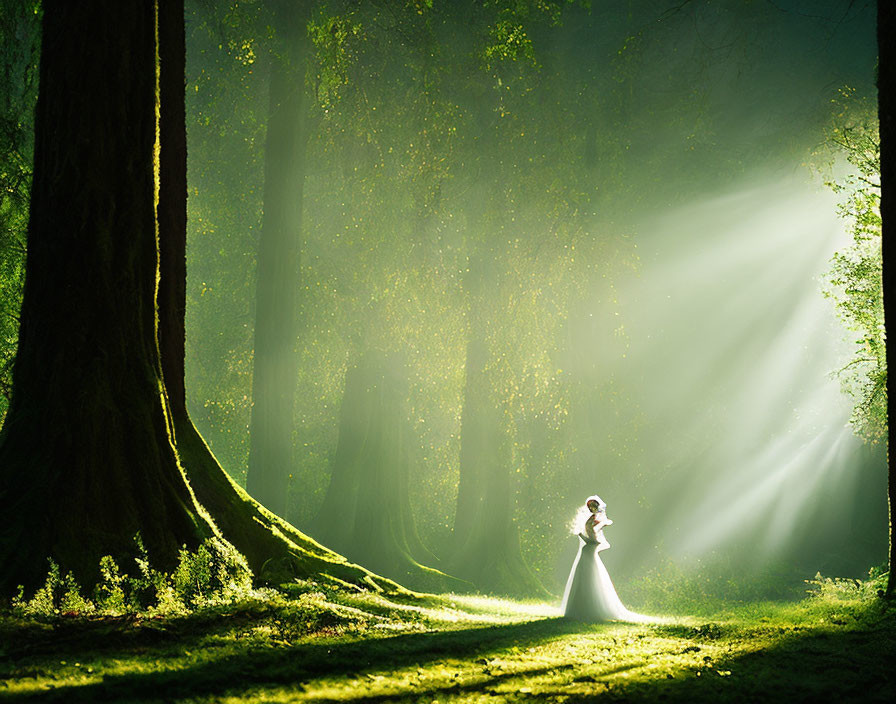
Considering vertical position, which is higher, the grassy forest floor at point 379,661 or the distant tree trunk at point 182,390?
the distant tree trunk at point 182,390

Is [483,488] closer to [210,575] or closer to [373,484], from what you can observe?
[373,484]

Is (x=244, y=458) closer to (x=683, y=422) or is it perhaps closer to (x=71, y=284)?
(x=683, y=422)

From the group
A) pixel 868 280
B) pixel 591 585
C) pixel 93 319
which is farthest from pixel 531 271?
pixel 93 319

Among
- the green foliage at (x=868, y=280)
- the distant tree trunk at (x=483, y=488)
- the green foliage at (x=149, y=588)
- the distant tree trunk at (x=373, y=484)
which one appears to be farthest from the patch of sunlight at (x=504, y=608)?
the green foliage at (x=868, y=280)

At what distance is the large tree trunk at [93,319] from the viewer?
5289mm

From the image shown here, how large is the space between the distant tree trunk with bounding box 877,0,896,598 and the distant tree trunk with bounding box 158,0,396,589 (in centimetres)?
436

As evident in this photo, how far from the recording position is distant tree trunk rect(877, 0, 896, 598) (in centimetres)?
654

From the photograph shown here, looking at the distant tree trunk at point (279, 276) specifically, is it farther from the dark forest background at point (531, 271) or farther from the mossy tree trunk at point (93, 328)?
the mossy tree trunk at point (93, 328)

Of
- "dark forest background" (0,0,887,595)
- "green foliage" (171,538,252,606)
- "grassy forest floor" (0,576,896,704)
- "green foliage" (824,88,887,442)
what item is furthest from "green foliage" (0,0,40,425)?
"green foliage" (824,88,887,442)

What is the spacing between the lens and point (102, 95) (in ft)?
18.4

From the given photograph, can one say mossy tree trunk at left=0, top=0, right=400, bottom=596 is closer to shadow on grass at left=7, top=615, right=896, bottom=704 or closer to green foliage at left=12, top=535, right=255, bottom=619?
green foliage at left=12, top=535, right=255, bottom=619

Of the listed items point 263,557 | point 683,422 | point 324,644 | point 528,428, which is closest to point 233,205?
point 528,428

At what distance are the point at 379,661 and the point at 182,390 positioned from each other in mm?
3169

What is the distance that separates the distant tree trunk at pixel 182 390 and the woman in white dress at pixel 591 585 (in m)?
2.88
